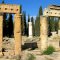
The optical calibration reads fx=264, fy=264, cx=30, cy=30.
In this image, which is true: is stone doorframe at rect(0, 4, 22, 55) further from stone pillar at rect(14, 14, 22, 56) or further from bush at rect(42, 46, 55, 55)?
bush at rect(42, 46, 55, 55)

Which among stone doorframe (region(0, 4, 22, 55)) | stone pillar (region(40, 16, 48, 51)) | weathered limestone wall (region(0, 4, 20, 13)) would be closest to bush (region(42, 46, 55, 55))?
stone pillar (region(40, 16, 48, 51))

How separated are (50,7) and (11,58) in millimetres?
8798

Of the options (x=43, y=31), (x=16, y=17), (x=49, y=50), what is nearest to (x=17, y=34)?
(x=16, y=17)

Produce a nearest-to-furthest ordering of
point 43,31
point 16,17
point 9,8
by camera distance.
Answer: point 9,8 < point 16,17 < point 43,31

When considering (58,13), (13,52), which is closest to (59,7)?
(58,13)

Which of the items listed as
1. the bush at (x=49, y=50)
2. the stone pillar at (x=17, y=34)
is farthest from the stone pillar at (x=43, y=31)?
the stone pillar at (x=17, y=34)

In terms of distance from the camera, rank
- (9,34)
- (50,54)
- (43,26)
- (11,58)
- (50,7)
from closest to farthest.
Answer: (11,58) → (50,54) → (43,26) → (50,7) → (9,34)

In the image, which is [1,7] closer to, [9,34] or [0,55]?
[0,55]

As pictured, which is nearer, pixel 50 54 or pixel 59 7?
pixel 50 54

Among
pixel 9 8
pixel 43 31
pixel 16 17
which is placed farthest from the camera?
pixel 43 31

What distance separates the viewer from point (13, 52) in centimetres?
2706

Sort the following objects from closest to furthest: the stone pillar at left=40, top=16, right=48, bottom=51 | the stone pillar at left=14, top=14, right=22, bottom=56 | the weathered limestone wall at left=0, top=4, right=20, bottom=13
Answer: the weathered limestone wall at left=0, top=4, right=20, bottom=13, the stone pillar at left=14, top=14, right=22, bottom=56, the stone pillar at left=40, top=16, right=48, bottom=51

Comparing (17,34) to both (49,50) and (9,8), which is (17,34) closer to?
(9,8)

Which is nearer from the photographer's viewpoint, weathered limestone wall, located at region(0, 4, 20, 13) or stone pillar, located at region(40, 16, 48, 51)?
weathered limestone wall, located at region(0, 4, 20, 13)
